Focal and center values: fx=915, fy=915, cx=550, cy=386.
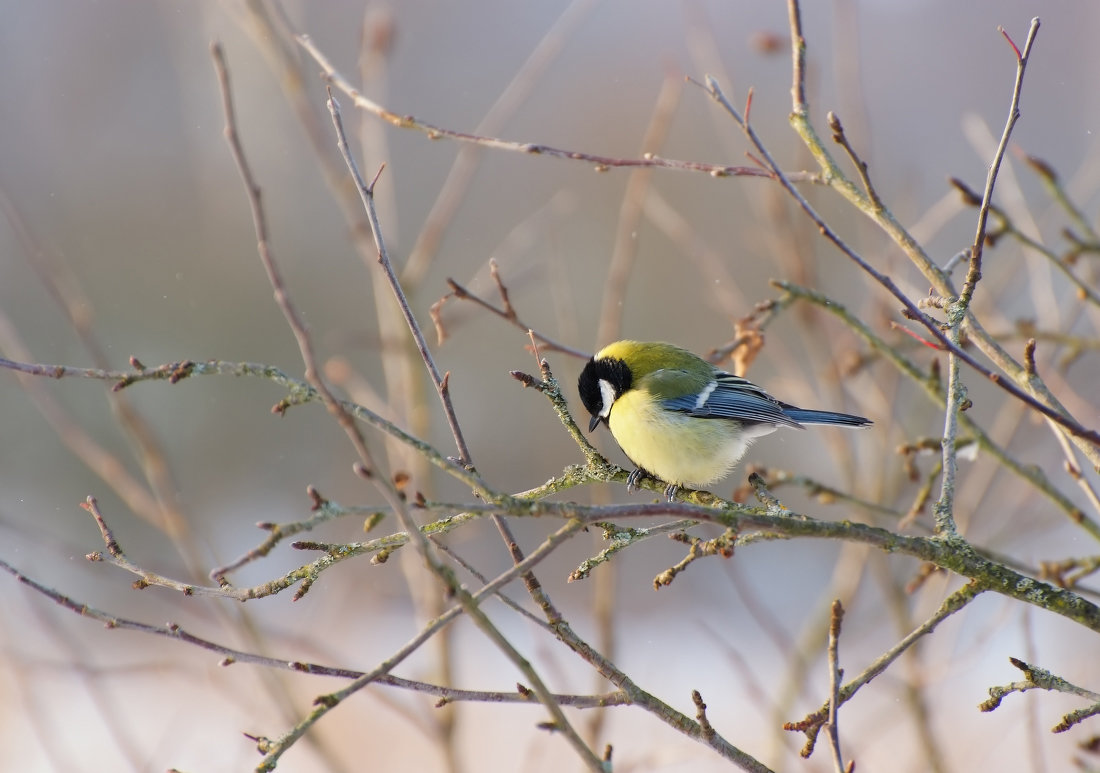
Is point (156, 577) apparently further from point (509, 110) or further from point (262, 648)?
point (509, 110)

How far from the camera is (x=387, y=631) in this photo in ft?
23.2

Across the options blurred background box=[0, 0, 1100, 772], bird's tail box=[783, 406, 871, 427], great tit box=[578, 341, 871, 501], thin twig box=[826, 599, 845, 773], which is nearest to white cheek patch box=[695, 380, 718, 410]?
great tit box=[578, 341, 871, 501]

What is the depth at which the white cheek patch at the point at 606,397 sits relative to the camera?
128 inches

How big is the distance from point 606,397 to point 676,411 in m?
0.26

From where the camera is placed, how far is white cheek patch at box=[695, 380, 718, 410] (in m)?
3.22

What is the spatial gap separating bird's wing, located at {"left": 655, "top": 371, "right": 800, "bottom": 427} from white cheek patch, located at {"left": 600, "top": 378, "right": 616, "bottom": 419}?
20 centimetres

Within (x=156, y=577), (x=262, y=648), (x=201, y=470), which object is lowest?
(x=156, y=577)

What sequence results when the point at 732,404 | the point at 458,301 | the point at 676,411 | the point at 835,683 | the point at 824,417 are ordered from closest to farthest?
the point at 835,683, the point at 824,417, the point at 676,411, the point at 732,404, the point at 458,301

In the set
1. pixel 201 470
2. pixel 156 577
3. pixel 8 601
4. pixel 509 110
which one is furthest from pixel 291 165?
pixel 156 577

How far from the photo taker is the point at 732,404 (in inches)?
128

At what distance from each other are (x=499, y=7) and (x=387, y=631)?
25.4 ft

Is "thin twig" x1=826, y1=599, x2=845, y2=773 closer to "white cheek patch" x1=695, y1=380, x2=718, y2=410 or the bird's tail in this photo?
the bird's tail

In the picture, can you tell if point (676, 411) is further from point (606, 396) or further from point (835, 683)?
point (835, 683)

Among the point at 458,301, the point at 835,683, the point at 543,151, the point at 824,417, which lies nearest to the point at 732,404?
the point at 824,417
